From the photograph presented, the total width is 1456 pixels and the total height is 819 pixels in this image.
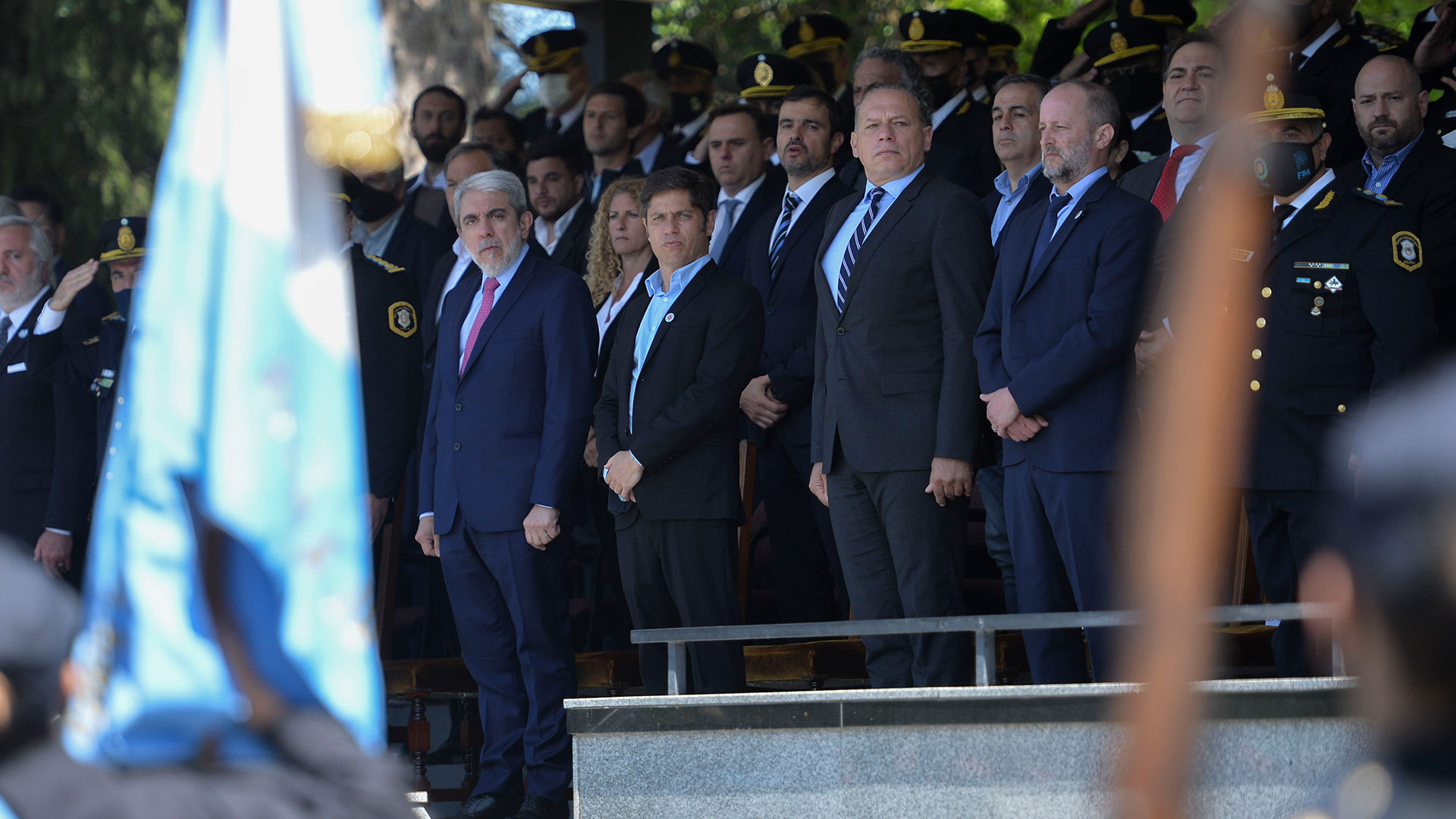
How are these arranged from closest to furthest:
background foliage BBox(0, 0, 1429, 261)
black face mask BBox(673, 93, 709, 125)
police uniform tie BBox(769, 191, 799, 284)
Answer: police uniform tie BBox(769, 191, 799, 284) → black face mask BBox(673, 93, 709, 125) → background foliage BBox(0, 0, 1429, 261)

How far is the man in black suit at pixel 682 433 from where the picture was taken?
19.7 ft

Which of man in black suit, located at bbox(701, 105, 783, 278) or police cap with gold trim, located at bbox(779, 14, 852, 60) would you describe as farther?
police cap with gold trim, located at bbox(779, 14, 852, 60)

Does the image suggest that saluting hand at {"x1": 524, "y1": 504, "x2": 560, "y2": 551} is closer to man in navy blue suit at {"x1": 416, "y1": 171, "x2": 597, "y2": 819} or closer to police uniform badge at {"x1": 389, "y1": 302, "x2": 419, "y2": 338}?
man in navy blue suit at {"x1": 416, "y1": 171, "x2": 597, "y2": 819}

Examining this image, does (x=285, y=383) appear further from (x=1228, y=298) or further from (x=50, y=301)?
(x=50, y=301)

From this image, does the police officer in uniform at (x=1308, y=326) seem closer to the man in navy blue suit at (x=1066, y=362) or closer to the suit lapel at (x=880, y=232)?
the man in navy blue suit at (x=1066, y=362)


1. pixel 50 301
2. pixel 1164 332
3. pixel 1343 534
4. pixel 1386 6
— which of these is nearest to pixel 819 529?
pixel 1164 332

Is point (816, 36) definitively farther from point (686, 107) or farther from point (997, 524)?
point (997, 524)

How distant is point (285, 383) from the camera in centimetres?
258

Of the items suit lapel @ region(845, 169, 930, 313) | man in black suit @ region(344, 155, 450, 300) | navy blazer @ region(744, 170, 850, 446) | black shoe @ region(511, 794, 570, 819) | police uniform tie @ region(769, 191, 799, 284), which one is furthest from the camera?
man in black suit @ region(344, 155, 450, 300)

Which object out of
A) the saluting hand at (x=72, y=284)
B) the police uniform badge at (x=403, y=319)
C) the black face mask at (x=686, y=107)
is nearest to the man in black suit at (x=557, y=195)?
the police uniform badge at (x=403, y=319)

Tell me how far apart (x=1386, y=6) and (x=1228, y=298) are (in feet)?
49.9

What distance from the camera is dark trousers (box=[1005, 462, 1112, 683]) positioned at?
5.12 metres

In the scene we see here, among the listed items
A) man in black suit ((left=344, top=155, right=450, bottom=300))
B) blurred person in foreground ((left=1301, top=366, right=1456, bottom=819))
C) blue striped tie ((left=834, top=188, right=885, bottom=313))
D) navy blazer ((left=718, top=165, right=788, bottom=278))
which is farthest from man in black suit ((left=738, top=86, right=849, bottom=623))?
blurred person in foreground ((left=1301, top=366, right=1456, bottom=819))

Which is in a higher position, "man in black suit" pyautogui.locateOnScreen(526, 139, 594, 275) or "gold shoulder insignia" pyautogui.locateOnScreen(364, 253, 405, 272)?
"man in black suit" pyautogui.locateOnScreen(526, 139, 594, 275)
